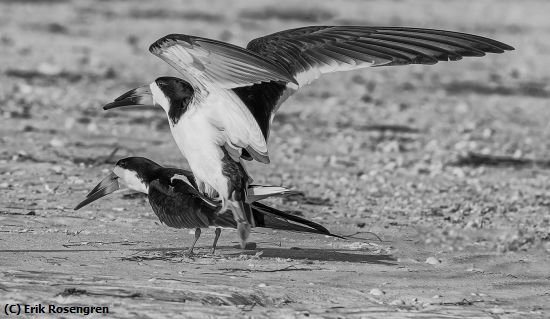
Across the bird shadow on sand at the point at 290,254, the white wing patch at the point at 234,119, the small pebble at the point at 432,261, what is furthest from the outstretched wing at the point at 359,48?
the small pebble at the point at 432,261

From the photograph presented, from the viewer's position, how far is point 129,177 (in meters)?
7.01

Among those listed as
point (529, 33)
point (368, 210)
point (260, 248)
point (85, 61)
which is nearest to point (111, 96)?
point (85, 61)

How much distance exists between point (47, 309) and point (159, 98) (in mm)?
1831

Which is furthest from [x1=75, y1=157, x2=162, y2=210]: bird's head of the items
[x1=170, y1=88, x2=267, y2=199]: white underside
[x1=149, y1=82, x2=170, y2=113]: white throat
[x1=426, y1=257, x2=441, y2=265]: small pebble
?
[x1=426, y1=257, x2=441, y2=265]: small pebble

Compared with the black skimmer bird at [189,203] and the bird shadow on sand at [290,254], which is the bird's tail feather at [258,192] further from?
the bird shadow on sand at [290,254]

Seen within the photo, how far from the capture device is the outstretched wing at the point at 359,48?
6.63 metres

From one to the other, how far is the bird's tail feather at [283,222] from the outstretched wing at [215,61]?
778mm

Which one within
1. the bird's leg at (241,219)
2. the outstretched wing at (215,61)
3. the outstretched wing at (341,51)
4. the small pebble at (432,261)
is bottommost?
the small pebble at (432,261)

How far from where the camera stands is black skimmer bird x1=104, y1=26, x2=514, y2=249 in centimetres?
593

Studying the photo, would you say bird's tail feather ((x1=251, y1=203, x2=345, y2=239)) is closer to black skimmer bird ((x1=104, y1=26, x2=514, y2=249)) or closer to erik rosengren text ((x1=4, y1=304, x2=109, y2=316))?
black skimmer bird ((x1=104, y1=26, x2=514, y2=249))

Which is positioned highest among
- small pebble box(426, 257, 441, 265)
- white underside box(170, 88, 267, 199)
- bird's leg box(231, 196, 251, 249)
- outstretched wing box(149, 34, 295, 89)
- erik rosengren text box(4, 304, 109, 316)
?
outstretched wing box(149, 34, 295, 89)

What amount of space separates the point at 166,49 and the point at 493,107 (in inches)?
307

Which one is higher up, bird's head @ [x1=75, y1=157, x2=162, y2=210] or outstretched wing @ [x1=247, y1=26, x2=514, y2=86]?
outstretched wing @ [x1=247, y1=26, x2=514, y2=86]

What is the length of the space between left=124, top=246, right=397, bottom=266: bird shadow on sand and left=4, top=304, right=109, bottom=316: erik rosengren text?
125 cm
